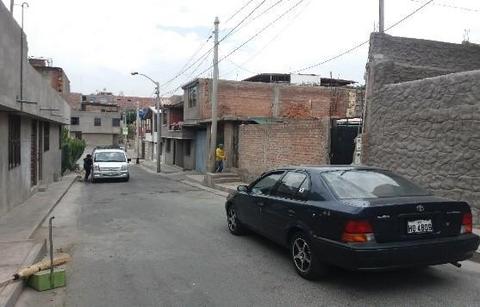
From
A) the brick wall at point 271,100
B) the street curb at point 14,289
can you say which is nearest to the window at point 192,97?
the brick wall at point 271,100

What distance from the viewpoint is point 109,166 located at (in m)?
26.1

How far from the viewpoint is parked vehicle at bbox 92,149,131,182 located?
25906 mm

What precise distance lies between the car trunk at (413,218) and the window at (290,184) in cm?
136

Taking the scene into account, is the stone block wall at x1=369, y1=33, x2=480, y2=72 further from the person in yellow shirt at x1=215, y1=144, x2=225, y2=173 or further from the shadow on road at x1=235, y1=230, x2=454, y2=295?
the person in yellow shirt at x1=215, y1=144, x2=225, y2=173

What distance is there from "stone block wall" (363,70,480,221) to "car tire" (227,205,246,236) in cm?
448

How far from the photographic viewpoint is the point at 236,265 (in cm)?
712

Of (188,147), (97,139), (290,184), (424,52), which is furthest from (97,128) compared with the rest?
(290,184)

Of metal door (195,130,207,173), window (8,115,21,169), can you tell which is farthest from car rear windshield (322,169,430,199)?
metal door (195,130,207,173)

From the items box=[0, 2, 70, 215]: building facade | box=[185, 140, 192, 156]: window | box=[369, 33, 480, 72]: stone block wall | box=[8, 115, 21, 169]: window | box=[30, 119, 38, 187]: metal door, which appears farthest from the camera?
box=[185, 140, 192, 156]: window

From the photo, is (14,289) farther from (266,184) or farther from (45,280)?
(266,184)

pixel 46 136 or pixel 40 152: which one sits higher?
pixel 46 136

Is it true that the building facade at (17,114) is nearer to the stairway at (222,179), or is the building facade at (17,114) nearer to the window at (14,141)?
the window at (14,141)

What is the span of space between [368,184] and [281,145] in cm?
1208

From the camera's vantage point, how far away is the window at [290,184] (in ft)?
22.7
